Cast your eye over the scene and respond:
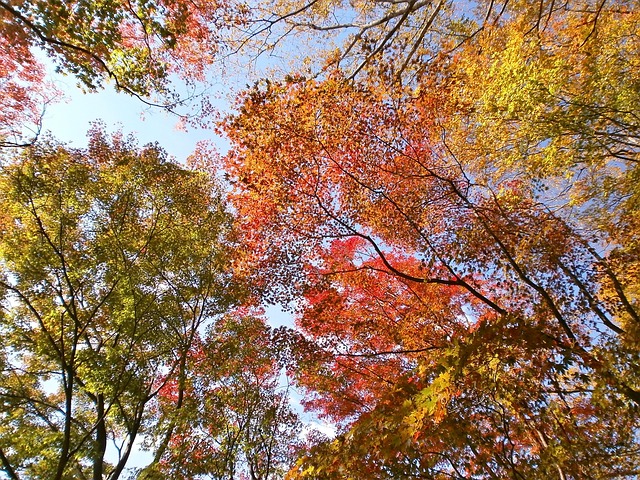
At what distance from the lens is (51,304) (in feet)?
27.8

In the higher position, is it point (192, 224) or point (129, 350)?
point (192, 224)

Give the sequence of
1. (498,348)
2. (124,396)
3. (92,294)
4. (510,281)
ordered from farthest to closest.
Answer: (92,294)
(124,396)
(510,281)
(498,348)

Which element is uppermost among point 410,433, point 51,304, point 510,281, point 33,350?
point 51,304

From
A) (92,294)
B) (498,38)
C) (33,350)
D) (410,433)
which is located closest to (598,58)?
(498,38)

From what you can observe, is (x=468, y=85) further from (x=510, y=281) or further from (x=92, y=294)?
(x=92, y=294)

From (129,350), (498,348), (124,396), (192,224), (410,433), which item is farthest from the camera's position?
(192,224)

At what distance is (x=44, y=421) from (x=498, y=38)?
14.3 metres

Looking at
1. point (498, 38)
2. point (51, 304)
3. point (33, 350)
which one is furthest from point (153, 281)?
point (498, 38)

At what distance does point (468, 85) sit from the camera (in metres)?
8.34

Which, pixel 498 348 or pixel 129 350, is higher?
pixel 129 350

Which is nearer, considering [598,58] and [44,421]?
[598,58]

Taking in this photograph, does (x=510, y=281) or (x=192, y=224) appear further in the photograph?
(x=192, y=224)

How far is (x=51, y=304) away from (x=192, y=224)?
3.72 m

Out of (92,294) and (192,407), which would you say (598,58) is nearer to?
(192,407)
